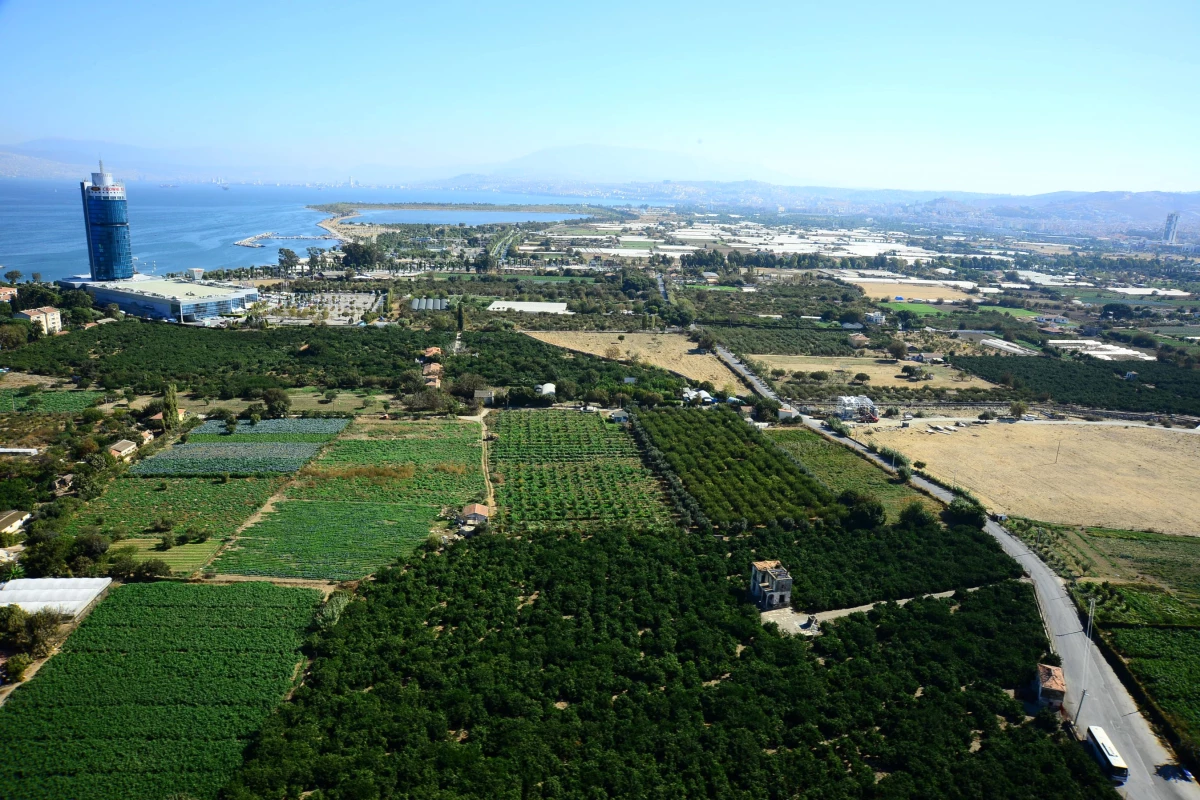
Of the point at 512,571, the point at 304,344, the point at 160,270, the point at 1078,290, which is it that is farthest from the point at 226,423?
the point at 1078,290

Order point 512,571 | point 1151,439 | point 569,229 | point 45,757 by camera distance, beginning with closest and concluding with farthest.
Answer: point 45,757, point 512,571, point 1151,439, point 569,229

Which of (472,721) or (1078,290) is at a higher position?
(1078,290)

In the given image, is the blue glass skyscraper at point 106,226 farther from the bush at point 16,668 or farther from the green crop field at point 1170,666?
the green crop field at point 1170,666

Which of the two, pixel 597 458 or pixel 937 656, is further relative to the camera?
pixel 597 458

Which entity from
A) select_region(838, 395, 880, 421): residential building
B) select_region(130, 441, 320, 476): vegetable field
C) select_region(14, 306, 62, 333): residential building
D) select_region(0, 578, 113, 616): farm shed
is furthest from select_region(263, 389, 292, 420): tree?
select_region(838, 395, 880, 421): residential building

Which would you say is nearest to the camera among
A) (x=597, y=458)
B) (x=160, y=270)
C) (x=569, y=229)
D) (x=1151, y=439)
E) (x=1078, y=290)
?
(x=597, y=458)

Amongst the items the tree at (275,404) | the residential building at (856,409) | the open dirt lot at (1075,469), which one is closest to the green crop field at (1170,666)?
the open dirt lot at (1075,469)

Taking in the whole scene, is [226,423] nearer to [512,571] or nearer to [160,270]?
[512,571]

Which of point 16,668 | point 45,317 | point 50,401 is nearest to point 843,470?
point 16,668

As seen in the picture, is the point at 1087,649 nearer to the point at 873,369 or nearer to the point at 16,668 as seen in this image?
the point at 16,668
